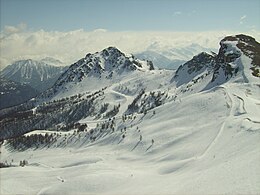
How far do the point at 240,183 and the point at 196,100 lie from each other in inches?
3217

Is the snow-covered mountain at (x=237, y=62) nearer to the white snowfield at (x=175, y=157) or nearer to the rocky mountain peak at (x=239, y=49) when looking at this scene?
the rocky mountain peak at (x=239, y=49)

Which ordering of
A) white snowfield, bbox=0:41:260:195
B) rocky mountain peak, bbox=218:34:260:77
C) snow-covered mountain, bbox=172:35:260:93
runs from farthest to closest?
rocky mountain peak, bbox=218:34:260:77
snow-covered mountain, bbox=172:35:260:93
white snowfield, bbox=0:41:260:195

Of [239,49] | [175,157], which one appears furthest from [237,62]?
[175,157]

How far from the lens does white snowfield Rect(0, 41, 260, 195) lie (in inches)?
1666

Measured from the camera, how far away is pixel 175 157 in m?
72.0

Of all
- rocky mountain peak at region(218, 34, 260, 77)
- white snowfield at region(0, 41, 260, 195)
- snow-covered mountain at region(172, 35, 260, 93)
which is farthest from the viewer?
rocky mountain peak at region(218, 34, 260, 77)

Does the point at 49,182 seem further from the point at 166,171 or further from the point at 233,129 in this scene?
the point at 233,129

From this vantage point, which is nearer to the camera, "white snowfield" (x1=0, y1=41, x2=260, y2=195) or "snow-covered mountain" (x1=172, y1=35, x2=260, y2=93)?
"white snowfield" (x1=0, y1=41, x2=260, y2=195)

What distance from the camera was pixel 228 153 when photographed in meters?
55.8

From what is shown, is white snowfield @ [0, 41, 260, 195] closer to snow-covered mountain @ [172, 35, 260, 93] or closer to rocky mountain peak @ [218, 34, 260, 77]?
snow-covered mountain @ [172, 35, 260, 93]

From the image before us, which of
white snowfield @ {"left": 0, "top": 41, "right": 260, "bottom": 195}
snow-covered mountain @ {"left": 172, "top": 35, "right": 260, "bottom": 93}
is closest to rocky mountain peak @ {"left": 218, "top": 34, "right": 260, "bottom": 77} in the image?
snow-covered mountain @ {"left": 172, "top": 35, "right": 260, "bottom": 93}

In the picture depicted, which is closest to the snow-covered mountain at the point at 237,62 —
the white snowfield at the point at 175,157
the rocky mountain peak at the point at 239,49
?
the rocky mountain peak at the point at 239,49

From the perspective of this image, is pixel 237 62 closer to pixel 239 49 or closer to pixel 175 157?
pixel 239 49

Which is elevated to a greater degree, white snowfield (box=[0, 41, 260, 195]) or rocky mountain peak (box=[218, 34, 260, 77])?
rocky mountain peak (box=[218, 34, 260, 77])
